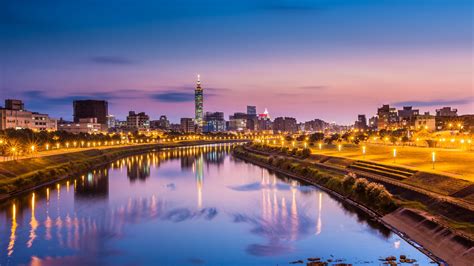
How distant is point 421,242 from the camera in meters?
23.0

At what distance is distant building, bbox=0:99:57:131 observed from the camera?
364 feet

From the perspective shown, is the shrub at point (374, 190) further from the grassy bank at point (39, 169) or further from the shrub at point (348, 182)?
the grassy bank at point (39, 169)

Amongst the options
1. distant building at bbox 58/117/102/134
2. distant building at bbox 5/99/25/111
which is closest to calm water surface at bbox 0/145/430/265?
distant building at bbox 5/99/25/111

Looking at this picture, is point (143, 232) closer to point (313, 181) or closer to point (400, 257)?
point (400, 257)

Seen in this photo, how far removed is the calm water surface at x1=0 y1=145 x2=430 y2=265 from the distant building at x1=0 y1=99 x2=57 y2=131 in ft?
243

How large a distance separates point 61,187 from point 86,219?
53.0 feet

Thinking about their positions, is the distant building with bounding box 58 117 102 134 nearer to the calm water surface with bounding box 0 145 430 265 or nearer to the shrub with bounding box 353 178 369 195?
the calm water surface with bounding box 0 145 430 265

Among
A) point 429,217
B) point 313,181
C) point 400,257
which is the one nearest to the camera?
point 400,257

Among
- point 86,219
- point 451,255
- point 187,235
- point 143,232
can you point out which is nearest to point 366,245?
point 451,255

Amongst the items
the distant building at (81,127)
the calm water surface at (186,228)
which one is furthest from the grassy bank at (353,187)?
the distant building at (81,127)

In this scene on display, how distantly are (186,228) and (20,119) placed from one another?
102861 mm

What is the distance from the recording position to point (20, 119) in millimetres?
117750

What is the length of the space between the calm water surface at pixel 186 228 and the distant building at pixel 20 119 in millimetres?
74174

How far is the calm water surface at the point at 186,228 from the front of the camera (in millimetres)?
23078
